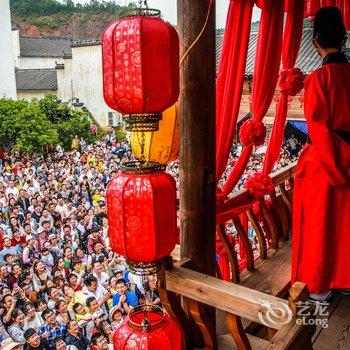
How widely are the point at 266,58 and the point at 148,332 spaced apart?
2.50m

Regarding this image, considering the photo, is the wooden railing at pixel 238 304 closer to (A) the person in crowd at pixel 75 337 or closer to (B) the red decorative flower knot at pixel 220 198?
(B) the red decorative flower knot at pixel 220 198

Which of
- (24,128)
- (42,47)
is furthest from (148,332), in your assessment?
(42,47)

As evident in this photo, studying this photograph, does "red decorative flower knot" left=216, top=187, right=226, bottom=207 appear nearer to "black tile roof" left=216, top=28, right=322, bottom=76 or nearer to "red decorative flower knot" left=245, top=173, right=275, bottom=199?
"red decorative flower knot" left=245, top=173, right=275, bottom=199

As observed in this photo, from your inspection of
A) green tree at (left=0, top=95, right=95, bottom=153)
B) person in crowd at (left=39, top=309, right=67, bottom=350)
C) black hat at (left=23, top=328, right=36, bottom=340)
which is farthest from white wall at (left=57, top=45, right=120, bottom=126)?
black hat at (left=23, top=328, right=36, bottom=340)

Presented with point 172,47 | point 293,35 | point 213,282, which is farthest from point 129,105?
point 293,35

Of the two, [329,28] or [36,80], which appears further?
[36,80]

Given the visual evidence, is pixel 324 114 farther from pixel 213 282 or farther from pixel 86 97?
pixel 86 97

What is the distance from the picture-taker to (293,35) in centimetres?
427

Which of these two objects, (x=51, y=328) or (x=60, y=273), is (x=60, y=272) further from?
(x=51, y=328)

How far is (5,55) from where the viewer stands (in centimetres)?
2628

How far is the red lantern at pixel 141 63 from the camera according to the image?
221 cm

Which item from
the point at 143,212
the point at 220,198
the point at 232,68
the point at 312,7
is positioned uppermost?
the point at 312,7

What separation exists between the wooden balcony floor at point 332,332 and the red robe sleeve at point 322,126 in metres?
1.02

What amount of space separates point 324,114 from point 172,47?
1.14 metres
